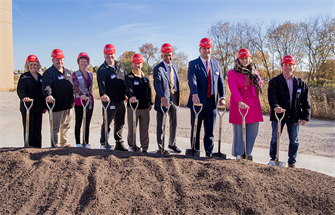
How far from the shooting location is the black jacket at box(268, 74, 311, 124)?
12.2ft

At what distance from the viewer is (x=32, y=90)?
4203 millimetres

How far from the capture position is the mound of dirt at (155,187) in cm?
235

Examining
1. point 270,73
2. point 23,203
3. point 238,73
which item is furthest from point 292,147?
point 270,73

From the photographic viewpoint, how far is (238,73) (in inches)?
150

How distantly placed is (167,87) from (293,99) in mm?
2056

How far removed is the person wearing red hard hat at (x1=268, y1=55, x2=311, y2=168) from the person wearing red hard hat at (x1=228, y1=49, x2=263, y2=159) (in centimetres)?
26

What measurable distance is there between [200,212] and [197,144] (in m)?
1.91

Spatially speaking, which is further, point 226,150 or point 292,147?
point 226,150

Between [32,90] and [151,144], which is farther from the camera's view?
[151,144]

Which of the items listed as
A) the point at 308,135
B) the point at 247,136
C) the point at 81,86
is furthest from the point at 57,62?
the point at 308,135

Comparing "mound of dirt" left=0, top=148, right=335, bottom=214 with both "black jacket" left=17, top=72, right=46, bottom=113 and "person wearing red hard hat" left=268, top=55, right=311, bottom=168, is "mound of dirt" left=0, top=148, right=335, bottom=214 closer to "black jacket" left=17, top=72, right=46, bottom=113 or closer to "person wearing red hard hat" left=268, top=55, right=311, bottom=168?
"person wearing red hard hat" left=268, top=55, right=311, bottom=168

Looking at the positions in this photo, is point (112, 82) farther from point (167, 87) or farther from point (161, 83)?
point (167, 87)

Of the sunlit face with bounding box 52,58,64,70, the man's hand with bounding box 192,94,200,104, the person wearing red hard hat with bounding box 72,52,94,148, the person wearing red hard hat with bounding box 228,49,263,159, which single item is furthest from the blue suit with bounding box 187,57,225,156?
the sunlit face with bounding box 52,58,64,70

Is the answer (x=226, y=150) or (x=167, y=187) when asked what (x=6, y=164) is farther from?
(x=226, y=150)
